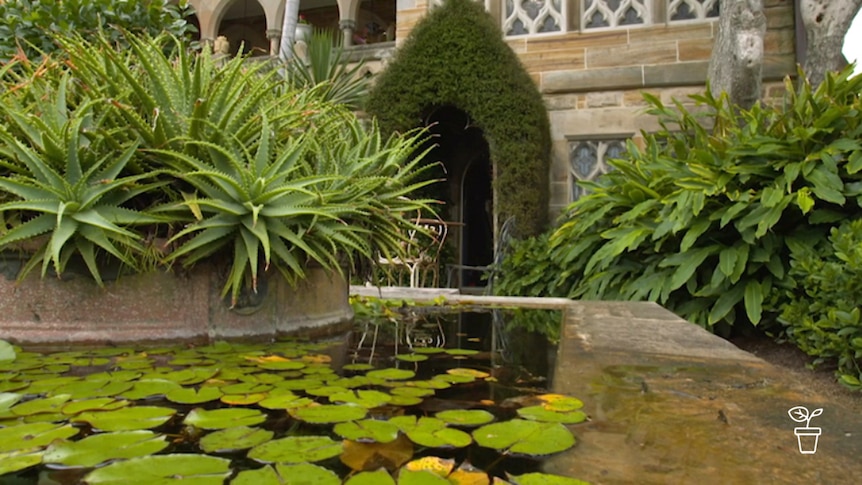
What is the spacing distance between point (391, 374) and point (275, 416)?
1.22 ft

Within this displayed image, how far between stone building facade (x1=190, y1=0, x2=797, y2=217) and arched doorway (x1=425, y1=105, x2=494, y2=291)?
105 cm

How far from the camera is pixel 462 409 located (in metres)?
0.96

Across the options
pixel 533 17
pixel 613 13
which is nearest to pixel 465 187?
pixel 533 17

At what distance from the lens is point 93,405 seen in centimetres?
93

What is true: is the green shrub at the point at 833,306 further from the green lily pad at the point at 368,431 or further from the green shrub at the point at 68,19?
the green shrub at the point at 68,19

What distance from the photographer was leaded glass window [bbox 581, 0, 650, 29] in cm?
606

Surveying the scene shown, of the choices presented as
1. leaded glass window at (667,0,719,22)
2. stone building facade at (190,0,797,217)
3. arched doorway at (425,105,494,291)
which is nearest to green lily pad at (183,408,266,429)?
arched doorway at (425,105,494,291)

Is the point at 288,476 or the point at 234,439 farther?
the point at 234,439

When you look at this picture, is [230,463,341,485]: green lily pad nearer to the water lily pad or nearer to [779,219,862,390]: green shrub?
the water lily pad

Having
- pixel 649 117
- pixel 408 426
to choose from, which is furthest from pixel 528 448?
pixel 649 117

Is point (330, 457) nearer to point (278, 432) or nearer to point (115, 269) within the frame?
point (278, 432)

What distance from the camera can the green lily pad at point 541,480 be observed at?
616 mm

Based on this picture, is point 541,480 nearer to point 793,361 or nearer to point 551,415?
point 551,415

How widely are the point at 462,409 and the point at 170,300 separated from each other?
1027 millimetres
